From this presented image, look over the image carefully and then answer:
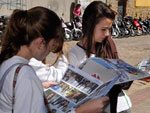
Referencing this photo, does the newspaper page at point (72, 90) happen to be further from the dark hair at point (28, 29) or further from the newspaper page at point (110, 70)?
the dark hair at point (28, 29)

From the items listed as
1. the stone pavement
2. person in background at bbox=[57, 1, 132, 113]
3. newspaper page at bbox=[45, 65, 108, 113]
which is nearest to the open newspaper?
newspaper page at bbox=[45, 65, 108, 113]

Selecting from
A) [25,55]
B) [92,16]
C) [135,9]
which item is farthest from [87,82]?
[135,9]

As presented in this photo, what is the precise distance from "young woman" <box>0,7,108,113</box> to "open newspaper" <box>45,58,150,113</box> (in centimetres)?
→ 7

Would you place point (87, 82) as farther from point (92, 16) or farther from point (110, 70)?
point (92, 16)

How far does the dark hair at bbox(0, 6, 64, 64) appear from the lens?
1.38 meters

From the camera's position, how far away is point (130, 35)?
14.2 meters

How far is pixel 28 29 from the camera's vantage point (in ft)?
4.54

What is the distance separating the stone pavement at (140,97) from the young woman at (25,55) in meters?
3.03

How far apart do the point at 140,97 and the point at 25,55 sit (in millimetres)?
3879

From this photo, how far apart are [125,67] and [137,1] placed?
1868 cm

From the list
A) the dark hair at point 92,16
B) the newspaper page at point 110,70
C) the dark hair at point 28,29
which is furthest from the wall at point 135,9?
the dark hair at point 28,29

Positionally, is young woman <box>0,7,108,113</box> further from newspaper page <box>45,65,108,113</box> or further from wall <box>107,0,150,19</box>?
wall <box>107,0,150,19</box>

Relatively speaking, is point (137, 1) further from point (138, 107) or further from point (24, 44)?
point (24, 44)

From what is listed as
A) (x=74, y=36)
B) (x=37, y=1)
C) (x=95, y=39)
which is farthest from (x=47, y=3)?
(x=95, y=39)
